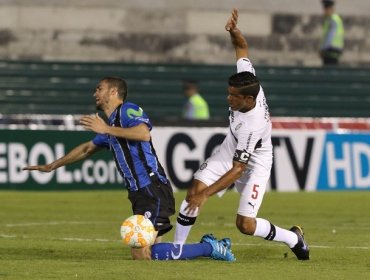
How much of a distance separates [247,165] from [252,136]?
495mm

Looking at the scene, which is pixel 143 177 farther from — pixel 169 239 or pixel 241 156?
pixel 169 239

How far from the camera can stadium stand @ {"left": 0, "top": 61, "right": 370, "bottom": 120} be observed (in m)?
28.2

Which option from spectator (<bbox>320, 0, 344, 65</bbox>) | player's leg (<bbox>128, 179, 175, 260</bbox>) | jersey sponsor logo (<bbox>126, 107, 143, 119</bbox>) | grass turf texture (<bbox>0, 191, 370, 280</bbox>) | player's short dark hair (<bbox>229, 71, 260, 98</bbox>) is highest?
spectator (<bbox>320, 0, 344, 65</bbox>)

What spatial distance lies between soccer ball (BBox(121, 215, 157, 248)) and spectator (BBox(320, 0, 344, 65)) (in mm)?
17323

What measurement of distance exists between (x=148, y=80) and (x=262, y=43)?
3473 millimetres

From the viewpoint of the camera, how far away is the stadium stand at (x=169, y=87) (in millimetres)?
28156

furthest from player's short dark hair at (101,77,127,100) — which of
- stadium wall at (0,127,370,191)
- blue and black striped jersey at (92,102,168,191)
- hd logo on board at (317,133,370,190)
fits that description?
hd logo on board at (317,133,370,190)

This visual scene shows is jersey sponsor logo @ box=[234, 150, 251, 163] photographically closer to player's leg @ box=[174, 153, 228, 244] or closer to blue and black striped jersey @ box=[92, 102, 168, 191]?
player's leg @ box=[174, 153, 228, 244]

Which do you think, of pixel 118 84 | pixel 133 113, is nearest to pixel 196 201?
pixel 133 113

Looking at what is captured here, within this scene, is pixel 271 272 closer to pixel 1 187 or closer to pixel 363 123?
pixel 1 187

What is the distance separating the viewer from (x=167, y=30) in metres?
30.3

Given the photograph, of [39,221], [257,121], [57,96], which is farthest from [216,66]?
[257,121]

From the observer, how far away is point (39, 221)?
17938 mm

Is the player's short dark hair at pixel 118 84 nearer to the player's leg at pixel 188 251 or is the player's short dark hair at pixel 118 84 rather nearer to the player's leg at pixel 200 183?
the player's leg at pixel 200 183
